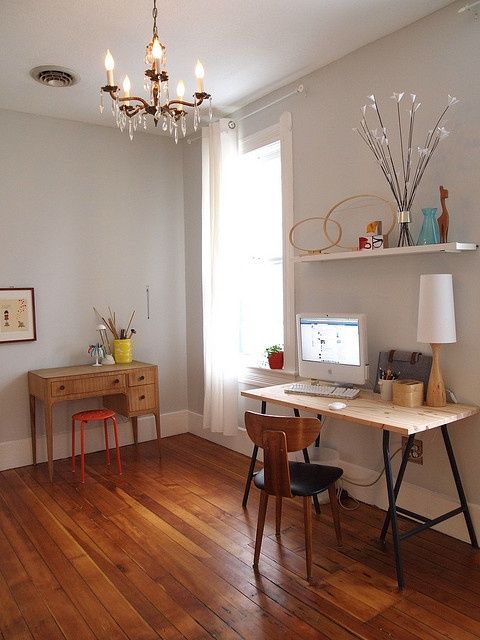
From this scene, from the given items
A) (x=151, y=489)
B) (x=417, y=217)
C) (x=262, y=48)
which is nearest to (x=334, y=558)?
(x=151, y=489)

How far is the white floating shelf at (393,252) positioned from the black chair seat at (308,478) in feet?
3.83

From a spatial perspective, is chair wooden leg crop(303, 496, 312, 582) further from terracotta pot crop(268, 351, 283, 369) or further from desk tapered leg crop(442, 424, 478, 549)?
terracotta pot crop(268, 351, 283, 369)

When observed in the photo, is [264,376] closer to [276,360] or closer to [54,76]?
[276,360]

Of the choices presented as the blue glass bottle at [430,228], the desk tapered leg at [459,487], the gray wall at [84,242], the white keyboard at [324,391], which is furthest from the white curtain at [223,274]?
the desk tapered leg at [459,487]

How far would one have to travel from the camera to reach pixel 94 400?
458 cm

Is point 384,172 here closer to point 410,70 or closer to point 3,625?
point 410,70

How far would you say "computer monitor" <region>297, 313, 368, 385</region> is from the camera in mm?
Result: 3098

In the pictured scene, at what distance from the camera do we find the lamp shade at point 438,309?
2689 mm

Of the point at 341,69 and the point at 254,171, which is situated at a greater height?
the point at 341,69

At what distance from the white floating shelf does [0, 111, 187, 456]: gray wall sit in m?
1.83

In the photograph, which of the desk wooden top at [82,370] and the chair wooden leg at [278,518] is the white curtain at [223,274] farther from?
the chair wooden leg at [278,518]

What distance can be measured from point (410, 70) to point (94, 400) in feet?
11.0

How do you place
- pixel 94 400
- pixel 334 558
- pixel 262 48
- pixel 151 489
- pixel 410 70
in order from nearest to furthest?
pixel 334 558
pixel 410 70
pixel 262 48
pixel 151 489
pixel 94 400

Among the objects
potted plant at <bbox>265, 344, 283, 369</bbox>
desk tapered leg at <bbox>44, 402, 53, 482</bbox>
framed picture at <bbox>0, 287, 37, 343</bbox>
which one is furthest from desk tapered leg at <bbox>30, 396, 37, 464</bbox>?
potted plant at <bbox>265, 344, 283, 369</bbox>
